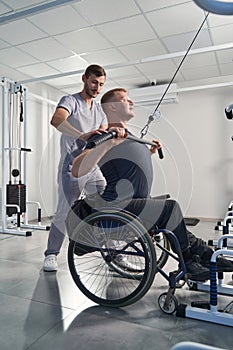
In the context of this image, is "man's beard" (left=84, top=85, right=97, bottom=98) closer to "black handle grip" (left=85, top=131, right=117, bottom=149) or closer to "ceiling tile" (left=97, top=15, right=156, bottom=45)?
"black handle grip" (left=85, top=131, right=117, bottom=149)

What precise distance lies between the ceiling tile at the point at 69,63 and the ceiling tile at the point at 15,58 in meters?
0.30

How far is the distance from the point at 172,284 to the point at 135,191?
529 mm

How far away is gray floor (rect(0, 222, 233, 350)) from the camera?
1.25 meters

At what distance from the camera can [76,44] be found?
363 centimetres

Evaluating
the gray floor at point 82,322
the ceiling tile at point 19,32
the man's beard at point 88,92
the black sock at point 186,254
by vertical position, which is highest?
the ceiling tile at point 19,32

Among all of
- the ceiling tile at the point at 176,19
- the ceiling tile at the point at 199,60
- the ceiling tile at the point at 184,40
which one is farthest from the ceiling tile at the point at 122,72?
the ceiling tile at the point at 176,19

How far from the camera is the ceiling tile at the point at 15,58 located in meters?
3.80

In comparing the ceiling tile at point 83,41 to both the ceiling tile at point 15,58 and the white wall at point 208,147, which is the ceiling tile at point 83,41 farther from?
the white wall at point 208,147

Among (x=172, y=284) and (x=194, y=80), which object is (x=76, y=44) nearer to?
(x=194, y=80)

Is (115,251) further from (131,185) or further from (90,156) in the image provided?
(90,156)

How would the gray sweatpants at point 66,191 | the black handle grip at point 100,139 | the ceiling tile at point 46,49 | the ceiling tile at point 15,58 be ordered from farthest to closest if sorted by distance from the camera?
the ceiling tile at point 15,58
the ceiling tile at point 46,49
the gray sweatpants at point 66,191
the black handle grip at point 100,139

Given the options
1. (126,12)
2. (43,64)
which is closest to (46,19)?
(126,12)

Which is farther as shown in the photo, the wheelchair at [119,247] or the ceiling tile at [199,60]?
the ceiling tile at [199,60]

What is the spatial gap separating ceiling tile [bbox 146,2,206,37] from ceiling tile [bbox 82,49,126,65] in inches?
29.2
